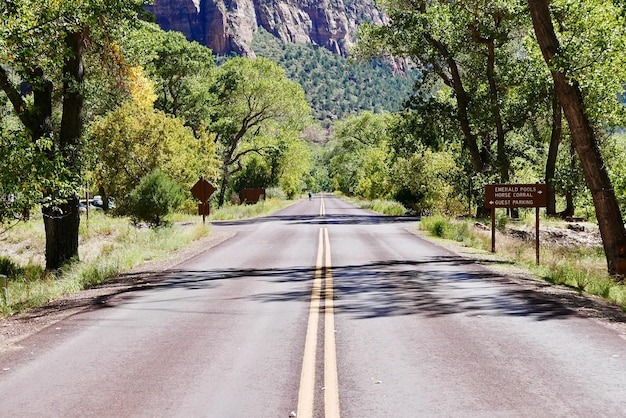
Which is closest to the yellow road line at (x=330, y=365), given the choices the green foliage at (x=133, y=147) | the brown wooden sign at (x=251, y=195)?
the green foliage at (x=133, y=147)

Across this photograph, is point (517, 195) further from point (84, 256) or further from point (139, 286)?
point (84, 256)

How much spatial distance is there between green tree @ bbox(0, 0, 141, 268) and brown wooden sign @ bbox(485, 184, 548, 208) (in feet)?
37.5

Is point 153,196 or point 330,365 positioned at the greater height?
point 153,196

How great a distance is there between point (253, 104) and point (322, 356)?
48.6 metres

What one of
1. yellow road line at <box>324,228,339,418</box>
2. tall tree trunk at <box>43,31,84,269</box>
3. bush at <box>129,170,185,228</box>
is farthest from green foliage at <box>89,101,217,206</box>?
yellow road line at <box>324,228,339,418</box>

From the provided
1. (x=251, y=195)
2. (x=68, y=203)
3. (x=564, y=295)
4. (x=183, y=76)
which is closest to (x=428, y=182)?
(x=183, y=76)

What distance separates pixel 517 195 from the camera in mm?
18031

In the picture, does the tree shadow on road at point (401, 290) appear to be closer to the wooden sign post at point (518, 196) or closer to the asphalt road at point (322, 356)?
the asphalt road at point (322, 356)

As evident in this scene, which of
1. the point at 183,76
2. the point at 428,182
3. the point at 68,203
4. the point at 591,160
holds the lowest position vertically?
the point at 68,203

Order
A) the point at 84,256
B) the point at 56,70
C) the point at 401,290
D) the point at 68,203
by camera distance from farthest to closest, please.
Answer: the point at 84,256 → the point at 68,203 → the point at 56,70 → the point at 401,290

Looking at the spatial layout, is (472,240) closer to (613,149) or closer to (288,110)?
(613,149)

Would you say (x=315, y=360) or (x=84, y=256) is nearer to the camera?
(x=315, y=360)

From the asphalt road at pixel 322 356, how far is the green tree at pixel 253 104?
41.6m

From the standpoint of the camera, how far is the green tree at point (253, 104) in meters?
52.3
